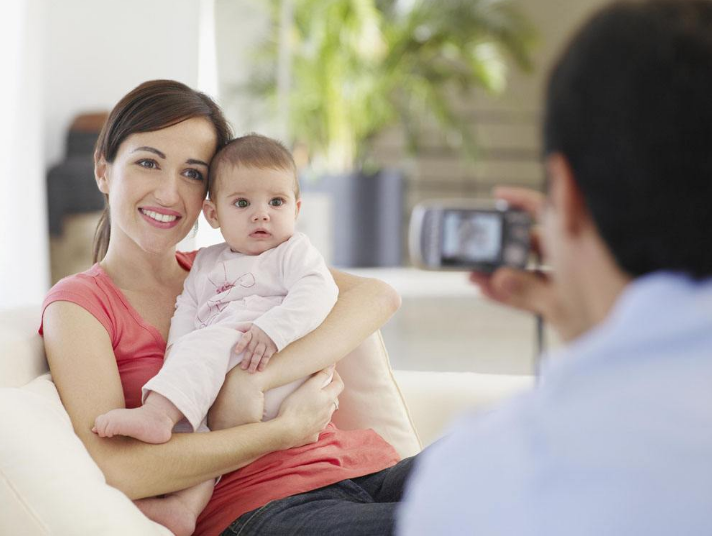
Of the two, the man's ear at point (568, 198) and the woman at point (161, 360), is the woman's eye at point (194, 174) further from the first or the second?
the man's ear at point (568, 198)

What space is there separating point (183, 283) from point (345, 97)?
17.8 feet

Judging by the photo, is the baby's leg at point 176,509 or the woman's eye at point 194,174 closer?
the baby's leg at point 176,509

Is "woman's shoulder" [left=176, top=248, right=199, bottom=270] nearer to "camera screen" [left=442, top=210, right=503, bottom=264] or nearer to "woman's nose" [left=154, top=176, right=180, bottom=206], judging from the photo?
"woman's nose" [left=154, top=176, right=180, bottom=206]

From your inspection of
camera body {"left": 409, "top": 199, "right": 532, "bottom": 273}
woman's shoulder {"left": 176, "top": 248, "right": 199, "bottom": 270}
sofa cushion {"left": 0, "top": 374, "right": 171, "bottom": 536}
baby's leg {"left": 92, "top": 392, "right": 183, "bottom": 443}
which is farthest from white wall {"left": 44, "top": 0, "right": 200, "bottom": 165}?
camera body {"left": 409, "top": 199, "right": 532, "bottom": 273}

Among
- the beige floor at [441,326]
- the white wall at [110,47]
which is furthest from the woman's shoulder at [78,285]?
the white wall at [110,47]

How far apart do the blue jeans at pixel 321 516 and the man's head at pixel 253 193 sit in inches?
18.4

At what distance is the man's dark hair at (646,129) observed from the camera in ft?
1.89

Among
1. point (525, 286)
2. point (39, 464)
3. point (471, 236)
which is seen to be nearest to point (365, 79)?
point (39, 464)

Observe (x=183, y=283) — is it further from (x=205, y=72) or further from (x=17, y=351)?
(x=205, y=72)

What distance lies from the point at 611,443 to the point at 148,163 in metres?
1.20

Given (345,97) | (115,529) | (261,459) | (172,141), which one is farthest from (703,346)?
(345,97)

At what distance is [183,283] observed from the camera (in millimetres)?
1721

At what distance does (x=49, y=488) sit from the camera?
118cm

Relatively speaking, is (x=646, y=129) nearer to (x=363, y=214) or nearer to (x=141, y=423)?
(x=141, y=423)
